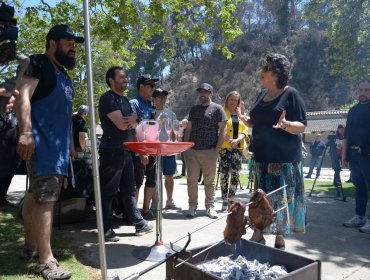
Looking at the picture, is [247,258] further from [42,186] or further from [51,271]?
[42,186]

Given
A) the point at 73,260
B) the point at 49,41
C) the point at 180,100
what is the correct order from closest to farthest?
the point at 49,41 → the point at 73,260 → the point at 180,100

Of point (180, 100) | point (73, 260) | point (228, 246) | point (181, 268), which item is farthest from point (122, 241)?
point (180, 100)

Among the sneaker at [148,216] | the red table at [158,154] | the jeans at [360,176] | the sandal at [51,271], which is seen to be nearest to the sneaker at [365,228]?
the jeans at [360,176]

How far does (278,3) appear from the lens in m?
64.2

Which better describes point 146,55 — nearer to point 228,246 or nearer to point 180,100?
point 180,100

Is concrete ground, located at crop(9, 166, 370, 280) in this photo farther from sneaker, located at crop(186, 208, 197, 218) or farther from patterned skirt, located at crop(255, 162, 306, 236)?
patterned skirt, located at crop(255, 162, 306, 236)

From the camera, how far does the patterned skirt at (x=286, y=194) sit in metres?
3.58

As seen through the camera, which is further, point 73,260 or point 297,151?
point 73,260

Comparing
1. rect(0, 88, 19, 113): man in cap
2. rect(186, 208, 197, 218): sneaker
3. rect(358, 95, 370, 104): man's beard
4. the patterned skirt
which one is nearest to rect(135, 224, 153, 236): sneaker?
rect(186, 208, 197, 218): sneaker

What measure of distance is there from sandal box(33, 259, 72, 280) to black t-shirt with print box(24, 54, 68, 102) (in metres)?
1.47

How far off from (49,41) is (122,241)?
2.47 meters

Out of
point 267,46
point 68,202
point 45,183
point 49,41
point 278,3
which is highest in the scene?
point 278,3

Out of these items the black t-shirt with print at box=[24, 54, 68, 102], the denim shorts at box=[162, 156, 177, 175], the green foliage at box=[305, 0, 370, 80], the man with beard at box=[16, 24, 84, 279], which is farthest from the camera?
the green foliage at box=[305, 0, 370, 80]

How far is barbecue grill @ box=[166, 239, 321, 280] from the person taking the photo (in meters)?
2.39
